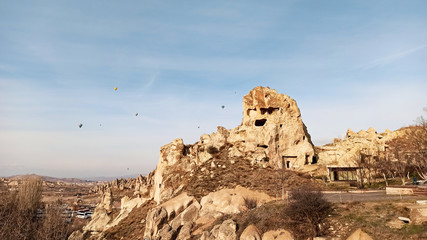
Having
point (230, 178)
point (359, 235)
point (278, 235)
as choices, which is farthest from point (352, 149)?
point (359, 235)

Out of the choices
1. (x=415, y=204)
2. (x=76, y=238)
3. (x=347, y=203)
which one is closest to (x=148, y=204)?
(x=76, y=238)

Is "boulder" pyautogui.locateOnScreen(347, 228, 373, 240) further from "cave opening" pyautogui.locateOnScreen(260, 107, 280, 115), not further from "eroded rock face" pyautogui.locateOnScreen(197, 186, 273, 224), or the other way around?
"cave opening" pyautogui.locateOnScreen(260, 107, 280, 115)

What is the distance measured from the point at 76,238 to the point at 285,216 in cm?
4353

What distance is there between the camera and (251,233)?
28.8 metres

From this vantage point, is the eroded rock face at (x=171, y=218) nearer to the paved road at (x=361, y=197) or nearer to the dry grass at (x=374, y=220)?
the paved road at (x=361, y=197)

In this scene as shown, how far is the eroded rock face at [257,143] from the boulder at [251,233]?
2472cm

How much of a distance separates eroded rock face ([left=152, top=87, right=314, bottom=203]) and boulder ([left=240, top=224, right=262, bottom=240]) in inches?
973

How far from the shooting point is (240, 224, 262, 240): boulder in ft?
93.1

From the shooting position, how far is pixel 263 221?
99.6 feet

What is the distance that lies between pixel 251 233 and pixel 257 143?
103 feet

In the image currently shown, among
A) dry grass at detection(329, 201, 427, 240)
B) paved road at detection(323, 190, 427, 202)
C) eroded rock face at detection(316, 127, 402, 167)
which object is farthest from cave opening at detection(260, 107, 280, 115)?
dry grass at detection(329, 201, 427, 240)

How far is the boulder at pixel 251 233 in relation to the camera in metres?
28.4

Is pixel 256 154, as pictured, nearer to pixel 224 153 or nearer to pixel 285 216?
pixel 224 153

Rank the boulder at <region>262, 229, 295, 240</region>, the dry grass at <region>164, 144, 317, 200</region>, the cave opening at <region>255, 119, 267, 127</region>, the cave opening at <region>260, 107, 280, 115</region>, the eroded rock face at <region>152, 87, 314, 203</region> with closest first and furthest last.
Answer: the boulder at <region>262, 229, 295, 240</region>, the dry grass at <region>164, 144, 317, 200</region>, the eroded rock face at <region>152, 87, 314, 203</region>, the cave opening at <region>260, 107, 280, 115</region>, the cave opening at <region>255, 119, 267, 127</region>
